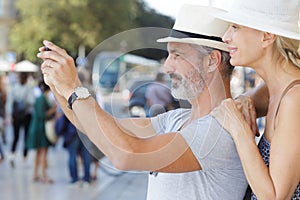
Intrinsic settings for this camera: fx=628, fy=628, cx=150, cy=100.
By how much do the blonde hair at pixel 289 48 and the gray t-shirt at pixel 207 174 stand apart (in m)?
0.30

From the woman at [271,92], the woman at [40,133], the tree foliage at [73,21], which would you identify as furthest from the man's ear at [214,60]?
the tree foliage at [73,21]

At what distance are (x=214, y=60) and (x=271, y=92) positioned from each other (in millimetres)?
212

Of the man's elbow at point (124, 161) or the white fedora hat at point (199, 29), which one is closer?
the man's elbow at point (124, 161)

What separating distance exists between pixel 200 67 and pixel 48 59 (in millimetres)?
528

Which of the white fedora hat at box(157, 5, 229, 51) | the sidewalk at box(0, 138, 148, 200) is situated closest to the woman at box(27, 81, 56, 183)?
the sidewalk at box(0, 138, 148, 200)

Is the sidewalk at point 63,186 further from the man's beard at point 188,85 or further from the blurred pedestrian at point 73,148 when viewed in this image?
the man's beard at point 188,85

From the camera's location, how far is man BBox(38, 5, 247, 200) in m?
1.71

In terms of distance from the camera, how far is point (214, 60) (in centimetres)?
202

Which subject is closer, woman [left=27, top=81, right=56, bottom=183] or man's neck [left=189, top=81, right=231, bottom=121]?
man's neck [left=189, top=81, right=231, bottom=121]

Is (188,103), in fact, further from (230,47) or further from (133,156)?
(133,156)

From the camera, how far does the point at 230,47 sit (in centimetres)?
190

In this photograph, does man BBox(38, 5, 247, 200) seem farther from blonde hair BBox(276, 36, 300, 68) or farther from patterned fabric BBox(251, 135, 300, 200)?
blonde hair BBox(276, 36, 300, 68)

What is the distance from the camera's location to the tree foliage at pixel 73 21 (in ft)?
107

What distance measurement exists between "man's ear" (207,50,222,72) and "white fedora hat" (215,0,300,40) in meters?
0.13
